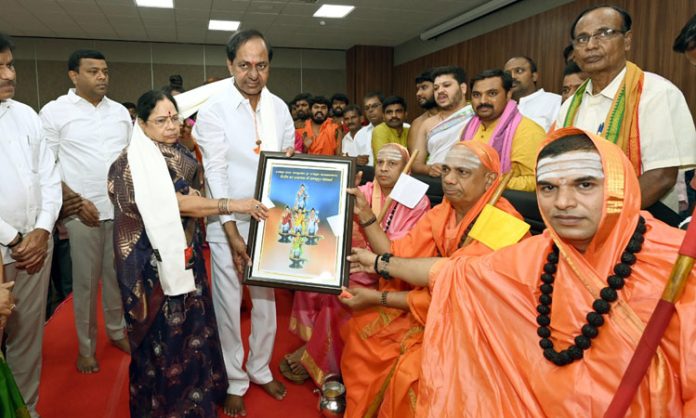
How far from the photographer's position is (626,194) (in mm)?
1288

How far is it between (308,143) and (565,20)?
3.90 meters

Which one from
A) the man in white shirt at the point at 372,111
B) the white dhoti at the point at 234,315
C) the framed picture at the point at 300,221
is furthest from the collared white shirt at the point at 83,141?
the man in white shirt at the point at 372,111

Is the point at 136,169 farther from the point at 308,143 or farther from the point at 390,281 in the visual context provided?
the point at 308,143

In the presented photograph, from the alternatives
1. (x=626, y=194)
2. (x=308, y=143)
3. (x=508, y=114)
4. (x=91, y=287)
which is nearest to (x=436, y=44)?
(x=308, y=143)

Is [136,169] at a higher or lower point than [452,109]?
lower

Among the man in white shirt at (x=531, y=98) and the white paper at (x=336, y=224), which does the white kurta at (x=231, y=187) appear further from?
the man in white shirt at (x=531, y=98)

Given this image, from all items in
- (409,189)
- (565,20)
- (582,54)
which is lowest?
(409,189)

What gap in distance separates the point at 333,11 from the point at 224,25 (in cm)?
242

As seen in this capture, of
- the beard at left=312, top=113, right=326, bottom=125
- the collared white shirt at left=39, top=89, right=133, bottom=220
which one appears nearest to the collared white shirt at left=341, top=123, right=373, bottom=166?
the beard at left=312, top=113, right=326, bottom=125

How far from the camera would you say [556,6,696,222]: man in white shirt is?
204 centimetres

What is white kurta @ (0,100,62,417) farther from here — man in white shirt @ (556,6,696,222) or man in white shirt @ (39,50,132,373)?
man in white shirt @ (556,6,696,222)

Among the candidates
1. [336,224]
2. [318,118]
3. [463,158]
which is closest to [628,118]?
[463,158]

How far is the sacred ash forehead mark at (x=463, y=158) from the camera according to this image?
84.7 inches

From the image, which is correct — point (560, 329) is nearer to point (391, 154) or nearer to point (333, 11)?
point (391, 154)
